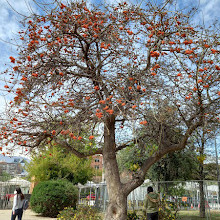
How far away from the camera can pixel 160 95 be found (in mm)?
6414

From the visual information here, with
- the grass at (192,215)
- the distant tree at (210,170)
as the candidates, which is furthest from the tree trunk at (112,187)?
the distant tree at (210,170)

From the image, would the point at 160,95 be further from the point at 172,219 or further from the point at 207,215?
the point at 207,215

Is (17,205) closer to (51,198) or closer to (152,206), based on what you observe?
(51,198)

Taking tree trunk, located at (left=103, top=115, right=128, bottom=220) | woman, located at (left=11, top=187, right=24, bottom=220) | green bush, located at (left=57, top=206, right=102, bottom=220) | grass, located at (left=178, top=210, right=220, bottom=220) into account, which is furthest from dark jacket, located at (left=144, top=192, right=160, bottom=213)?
woman, located at (left=11, top=187, right=24, bottom=220)

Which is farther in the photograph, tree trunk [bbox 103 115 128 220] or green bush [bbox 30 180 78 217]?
green bush [bbox 30 180 78 217]

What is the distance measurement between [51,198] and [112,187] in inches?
263

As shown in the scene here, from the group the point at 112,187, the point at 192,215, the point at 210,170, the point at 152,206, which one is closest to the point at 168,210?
the point at 152,206

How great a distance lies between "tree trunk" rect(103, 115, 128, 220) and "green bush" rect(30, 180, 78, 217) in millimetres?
6494

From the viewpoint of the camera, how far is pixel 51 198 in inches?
487

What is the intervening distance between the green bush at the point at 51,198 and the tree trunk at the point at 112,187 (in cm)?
649

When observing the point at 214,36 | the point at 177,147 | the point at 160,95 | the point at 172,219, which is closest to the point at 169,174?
the point at 172,219

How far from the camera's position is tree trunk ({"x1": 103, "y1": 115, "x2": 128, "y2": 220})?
671 centimetres

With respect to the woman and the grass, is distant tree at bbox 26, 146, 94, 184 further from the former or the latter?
the grass

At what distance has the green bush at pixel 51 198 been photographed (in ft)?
40.5
